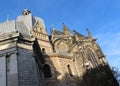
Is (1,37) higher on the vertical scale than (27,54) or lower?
higher

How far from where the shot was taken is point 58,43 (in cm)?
3497

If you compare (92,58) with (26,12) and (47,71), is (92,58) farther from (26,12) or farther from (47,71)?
(26,12)

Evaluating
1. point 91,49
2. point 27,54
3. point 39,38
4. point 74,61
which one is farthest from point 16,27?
point 91,49

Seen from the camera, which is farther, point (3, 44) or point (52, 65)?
point (52, 65)

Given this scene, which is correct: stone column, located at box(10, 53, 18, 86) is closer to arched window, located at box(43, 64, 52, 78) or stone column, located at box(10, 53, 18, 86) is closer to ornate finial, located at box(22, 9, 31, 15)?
arched window, located at box(43, 64, 52, 78)

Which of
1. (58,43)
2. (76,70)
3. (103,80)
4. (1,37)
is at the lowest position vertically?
(103,80)

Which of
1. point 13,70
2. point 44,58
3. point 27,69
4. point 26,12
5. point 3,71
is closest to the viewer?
point 13,70

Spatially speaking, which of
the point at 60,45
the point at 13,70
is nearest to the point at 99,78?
the point at 13,70

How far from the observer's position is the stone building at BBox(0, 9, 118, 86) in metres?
15.8

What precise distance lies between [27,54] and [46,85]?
6.94 m

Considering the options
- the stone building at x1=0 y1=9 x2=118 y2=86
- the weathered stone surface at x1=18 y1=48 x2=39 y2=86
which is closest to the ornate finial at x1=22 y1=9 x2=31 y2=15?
the stone building at x1=0 y1=9 x2=118 y2=86

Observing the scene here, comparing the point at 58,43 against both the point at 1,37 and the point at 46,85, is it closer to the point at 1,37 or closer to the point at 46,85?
the point at 46,85

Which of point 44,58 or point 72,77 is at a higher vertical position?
point 44,58

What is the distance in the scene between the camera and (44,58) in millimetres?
24516
